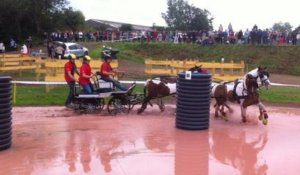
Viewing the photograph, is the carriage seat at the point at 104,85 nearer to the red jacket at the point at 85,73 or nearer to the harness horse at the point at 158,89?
the red jacket at the point at 85,73

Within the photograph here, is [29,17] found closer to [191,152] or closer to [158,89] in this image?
[158,89]

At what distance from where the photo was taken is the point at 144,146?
38.9 feet

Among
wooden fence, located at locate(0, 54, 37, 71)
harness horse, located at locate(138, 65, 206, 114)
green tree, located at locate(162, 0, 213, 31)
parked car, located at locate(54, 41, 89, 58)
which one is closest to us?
harness horse, located at locate(138, 65, 206, 114)

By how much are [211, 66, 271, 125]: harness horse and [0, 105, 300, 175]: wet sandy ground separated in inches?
20.6

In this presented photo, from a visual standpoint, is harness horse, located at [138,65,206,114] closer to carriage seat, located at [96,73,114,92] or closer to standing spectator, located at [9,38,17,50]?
carriage seat, located at [96,73,114,92]

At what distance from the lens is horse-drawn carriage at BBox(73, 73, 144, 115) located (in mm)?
16422

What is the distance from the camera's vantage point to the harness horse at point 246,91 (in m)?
15.1

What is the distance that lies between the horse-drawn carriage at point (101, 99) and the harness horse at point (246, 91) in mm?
3144

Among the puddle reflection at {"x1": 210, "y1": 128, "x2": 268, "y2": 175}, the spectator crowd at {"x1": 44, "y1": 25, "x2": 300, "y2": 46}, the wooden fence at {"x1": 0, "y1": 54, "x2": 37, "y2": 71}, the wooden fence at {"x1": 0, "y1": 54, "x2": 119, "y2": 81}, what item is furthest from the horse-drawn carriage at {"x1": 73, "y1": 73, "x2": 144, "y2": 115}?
the spectator crowd at {"x1": 44, "y1": 25, "x2": 300, "y2": 46}

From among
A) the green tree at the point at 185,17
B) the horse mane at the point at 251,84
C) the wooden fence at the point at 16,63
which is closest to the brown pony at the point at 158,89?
the horse mane at the point at 251,84

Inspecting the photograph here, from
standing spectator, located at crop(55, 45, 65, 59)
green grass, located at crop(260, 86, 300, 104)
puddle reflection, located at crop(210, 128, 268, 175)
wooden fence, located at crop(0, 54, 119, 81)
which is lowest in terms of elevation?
puddle reflection, located at crop(210, 128, 268, 175)

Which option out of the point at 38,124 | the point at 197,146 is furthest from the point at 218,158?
the point at 38,124

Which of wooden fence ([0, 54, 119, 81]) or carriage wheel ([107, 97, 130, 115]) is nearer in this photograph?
carriage wheel ([107, 97, 130, 115])

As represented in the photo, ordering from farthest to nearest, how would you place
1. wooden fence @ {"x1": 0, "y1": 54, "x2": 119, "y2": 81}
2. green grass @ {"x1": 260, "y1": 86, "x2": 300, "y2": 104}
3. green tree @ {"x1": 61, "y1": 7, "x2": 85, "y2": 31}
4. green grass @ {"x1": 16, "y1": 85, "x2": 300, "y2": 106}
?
green tree @ {"x1": 61, "y1": 7, "x2": 85, "y2": 31} < wooden fence @ {"x1": 0, "y1": 54, "x2": 119, "y2": 81} < green grass @ {"x1": 260, "y1": 86, "x2": 300, "y2": 104} < green grass @ {"x1": 16, "y1": 85, "x2": 300, "y2": 106}
